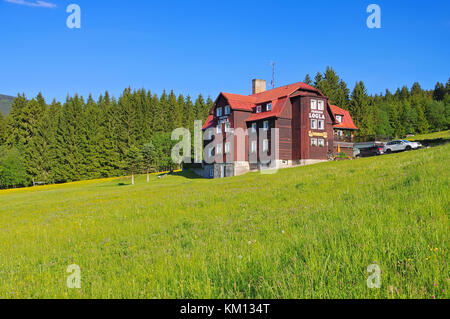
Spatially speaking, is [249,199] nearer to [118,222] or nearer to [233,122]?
[118,222]

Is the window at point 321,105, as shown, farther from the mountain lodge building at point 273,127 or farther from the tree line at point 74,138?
the tree line at point 74,138

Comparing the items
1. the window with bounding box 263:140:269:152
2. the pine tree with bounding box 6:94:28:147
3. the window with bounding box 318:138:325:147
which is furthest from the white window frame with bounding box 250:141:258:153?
the pine tree with bounding box 6:94:28:147

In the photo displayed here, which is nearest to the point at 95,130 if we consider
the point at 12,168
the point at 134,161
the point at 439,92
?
the point at 12,168

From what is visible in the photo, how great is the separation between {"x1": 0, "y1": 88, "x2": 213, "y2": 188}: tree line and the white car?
153 feet

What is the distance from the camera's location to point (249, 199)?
14133 mm

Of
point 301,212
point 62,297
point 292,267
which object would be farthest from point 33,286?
point 301,212

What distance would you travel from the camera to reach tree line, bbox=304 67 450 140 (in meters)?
83.8

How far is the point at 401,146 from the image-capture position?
42.7 m

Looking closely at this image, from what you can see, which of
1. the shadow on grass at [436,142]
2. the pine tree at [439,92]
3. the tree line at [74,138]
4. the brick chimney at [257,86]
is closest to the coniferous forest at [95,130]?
the tree line at [74,138]

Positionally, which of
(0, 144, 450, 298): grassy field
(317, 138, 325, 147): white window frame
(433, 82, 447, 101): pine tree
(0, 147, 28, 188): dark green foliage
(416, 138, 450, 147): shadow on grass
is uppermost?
(433, 82, 447, 101): pine tree

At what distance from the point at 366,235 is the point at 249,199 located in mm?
8726

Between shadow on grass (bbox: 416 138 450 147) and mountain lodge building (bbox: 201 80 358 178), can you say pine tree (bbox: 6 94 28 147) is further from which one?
shadow on grass (bbox: 416 138 450 147)

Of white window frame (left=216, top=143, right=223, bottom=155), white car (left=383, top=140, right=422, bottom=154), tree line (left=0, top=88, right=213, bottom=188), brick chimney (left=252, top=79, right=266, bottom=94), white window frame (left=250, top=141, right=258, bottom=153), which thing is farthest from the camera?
tree line (left=0, top=88, right=213, bottom=188)

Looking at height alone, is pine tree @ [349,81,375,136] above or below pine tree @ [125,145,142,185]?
above
